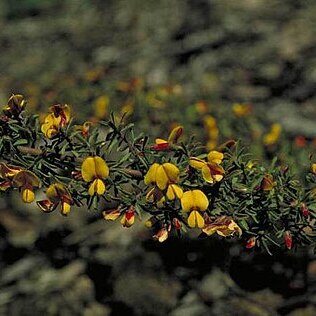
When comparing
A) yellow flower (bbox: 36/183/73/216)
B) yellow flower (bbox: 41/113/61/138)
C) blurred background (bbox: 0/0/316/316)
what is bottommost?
blurred background (bbox: 0/0/316/316)

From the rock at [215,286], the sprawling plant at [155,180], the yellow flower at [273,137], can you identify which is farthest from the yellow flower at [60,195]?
the yellow flower at [273,137]

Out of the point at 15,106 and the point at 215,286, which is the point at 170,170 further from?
the point at 215,286

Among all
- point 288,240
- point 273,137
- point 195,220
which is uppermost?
point 195,220

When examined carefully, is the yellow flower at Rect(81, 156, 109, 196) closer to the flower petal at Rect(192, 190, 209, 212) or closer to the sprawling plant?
the sprawling plant

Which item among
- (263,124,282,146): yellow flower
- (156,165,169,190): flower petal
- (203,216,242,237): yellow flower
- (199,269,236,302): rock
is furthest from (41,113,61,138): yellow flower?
(263,124,282,146): yellow flower

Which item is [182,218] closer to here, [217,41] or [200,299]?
[200,299]

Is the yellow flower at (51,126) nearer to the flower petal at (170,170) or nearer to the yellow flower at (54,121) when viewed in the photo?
the yellow flower at (54,121)

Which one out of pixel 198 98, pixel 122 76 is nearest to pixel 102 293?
pixel 198 98

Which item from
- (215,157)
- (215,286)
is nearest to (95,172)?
(215,157)
